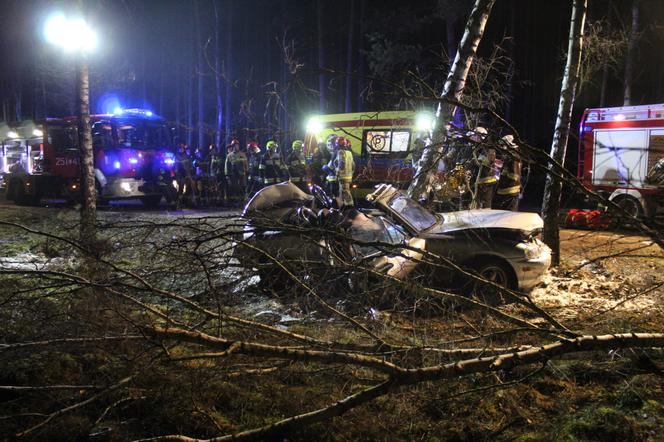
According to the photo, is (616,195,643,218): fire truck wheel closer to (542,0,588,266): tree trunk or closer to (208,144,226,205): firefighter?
(542,0,588,266): tree trunk

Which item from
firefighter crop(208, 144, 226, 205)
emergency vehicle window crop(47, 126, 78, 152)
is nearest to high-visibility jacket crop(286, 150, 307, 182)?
firefighter crop(208, 144, 226, 205)

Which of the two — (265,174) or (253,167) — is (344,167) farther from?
(253,167)

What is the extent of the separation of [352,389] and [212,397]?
98cm

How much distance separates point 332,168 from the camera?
11.7 metres

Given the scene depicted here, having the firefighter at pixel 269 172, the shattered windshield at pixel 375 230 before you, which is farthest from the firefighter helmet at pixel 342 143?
the shattered windshield at pixel 375 230

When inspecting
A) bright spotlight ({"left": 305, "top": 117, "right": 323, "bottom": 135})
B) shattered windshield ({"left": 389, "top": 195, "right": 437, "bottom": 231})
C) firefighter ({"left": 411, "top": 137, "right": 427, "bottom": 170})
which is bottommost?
shattered windshield ({"left": 389, "top": 195, "right": 437, "bottom": 231})

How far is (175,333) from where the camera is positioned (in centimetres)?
257

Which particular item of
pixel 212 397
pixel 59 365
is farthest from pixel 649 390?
pixel 59 365

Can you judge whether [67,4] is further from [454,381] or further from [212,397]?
[454,381]

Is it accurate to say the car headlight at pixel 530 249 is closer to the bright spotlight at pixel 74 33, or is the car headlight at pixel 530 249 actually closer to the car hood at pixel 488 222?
the car hood at pixel 488 222

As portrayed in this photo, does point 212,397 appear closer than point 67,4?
Yes

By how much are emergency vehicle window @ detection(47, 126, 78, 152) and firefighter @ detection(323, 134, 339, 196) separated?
744 centimetres

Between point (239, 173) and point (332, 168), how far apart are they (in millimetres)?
4262

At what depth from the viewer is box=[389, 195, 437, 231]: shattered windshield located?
5883 mm
